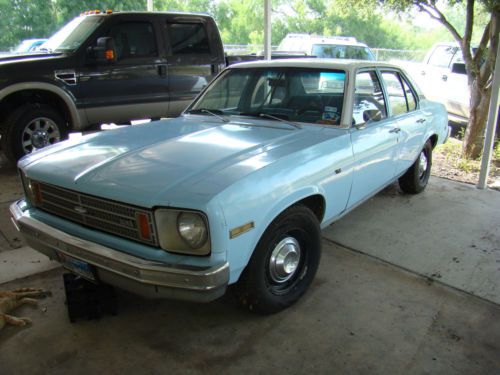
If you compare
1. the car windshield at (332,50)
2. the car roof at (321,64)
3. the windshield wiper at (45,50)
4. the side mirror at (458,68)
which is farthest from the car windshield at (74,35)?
the car windshield at (332,50)

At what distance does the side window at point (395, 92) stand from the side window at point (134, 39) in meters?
3.71

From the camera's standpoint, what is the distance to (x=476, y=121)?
738 centimetres

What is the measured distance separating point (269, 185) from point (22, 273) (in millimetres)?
2283

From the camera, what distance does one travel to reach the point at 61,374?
2.54m

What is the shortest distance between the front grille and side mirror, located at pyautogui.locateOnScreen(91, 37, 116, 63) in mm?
3853

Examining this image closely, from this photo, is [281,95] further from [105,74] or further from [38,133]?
[38,133]

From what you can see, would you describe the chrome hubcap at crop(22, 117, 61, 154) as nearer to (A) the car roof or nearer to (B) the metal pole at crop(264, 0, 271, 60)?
(A) the car roof

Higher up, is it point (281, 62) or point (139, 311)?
point (281, 62)

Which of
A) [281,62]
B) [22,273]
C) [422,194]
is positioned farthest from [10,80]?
[422,194]

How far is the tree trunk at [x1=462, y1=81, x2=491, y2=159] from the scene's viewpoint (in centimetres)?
722

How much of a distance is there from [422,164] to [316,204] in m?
2.84

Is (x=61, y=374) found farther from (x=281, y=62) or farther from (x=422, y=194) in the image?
(x=422, y=194)

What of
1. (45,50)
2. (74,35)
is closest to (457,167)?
(74,35)

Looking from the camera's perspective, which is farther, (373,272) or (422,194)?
(422,194)
